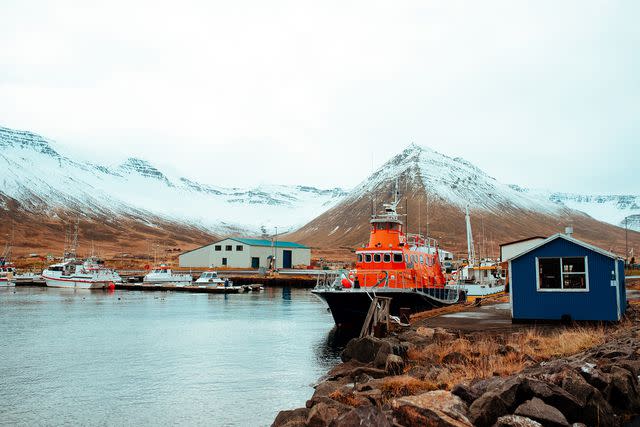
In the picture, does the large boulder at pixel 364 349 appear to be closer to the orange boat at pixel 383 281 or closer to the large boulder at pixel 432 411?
the large boulder at pixel 432 411

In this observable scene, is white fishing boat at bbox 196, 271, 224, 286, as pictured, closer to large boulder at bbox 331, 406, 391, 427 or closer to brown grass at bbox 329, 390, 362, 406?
brown grass at bbox 329, 390, 362, 406

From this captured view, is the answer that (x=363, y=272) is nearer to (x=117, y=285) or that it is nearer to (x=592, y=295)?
(x=592, y=295)

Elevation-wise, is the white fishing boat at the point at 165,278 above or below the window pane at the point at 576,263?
below

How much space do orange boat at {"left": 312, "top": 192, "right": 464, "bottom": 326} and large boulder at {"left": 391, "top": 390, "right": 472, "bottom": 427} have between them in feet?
66.8

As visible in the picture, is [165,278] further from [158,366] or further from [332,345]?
[158,366]

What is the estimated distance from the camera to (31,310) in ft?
157

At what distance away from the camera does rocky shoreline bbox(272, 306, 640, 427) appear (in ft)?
33.0

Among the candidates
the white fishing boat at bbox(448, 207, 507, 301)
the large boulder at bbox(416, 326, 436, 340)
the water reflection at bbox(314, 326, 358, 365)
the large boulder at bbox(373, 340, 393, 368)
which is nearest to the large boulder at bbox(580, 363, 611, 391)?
the large boulder at bbox(373, 340, 393, 368)

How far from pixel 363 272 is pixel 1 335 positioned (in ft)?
67.1

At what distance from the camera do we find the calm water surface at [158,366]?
684 inches

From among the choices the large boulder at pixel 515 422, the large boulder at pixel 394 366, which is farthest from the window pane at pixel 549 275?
the large boulder at pixel 515 422

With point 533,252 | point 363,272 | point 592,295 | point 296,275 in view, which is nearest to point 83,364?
point 363,272

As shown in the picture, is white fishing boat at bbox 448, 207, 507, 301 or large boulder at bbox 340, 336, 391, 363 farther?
white fishing boat at bbox 448, 207, 507, 301

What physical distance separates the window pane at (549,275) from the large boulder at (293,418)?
51.8 feet
